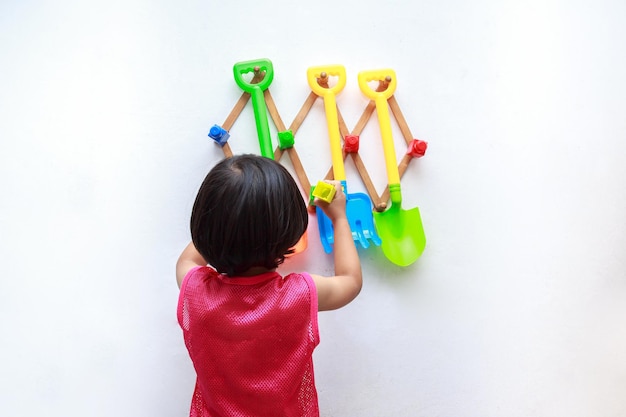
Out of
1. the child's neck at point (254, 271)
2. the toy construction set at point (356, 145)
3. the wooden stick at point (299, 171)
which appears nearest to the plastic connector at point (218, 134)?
the toy construction set at point (356, 145)

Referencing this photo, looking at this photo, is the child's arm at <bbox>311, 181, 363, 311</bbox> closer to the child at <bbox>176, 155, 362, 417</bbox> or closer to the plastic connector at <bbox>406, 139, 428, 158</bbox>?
the child at <bbox>176, 155, 362, 417</bbox>

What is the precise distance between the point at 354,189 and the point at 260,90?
0.25 metres

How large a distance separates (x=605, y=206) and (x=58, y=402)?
1.07 meters

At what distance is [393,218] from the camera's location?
0.90 metres

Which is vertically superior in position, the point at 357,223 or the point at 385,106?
the point at 385,106

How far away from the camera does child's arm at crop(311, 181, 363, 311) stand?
69 cm

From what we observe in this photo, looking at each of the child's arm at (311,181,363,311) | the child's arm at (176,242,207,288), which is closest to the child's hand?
the child's arm at (311,181,363,311)

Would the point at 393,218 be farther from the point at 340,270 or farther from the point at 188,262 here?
the point at 188,262

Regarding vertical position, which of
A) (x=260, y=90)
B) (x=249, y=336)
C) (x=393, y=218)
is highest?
(x=260, y=90)

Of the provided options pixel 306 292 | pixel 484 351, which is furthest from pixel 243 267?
pixel 484 351

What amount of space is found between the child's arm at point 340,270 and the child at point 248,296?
0.01 metres

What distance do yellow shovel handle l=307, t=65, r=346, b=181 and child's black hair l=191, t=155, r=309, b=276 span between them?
263mm

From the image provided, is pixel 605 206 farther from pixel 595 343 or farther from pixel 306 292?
pixel 306 292

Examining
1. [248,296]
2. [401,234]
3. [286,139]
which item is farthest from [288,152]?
[248,296]
